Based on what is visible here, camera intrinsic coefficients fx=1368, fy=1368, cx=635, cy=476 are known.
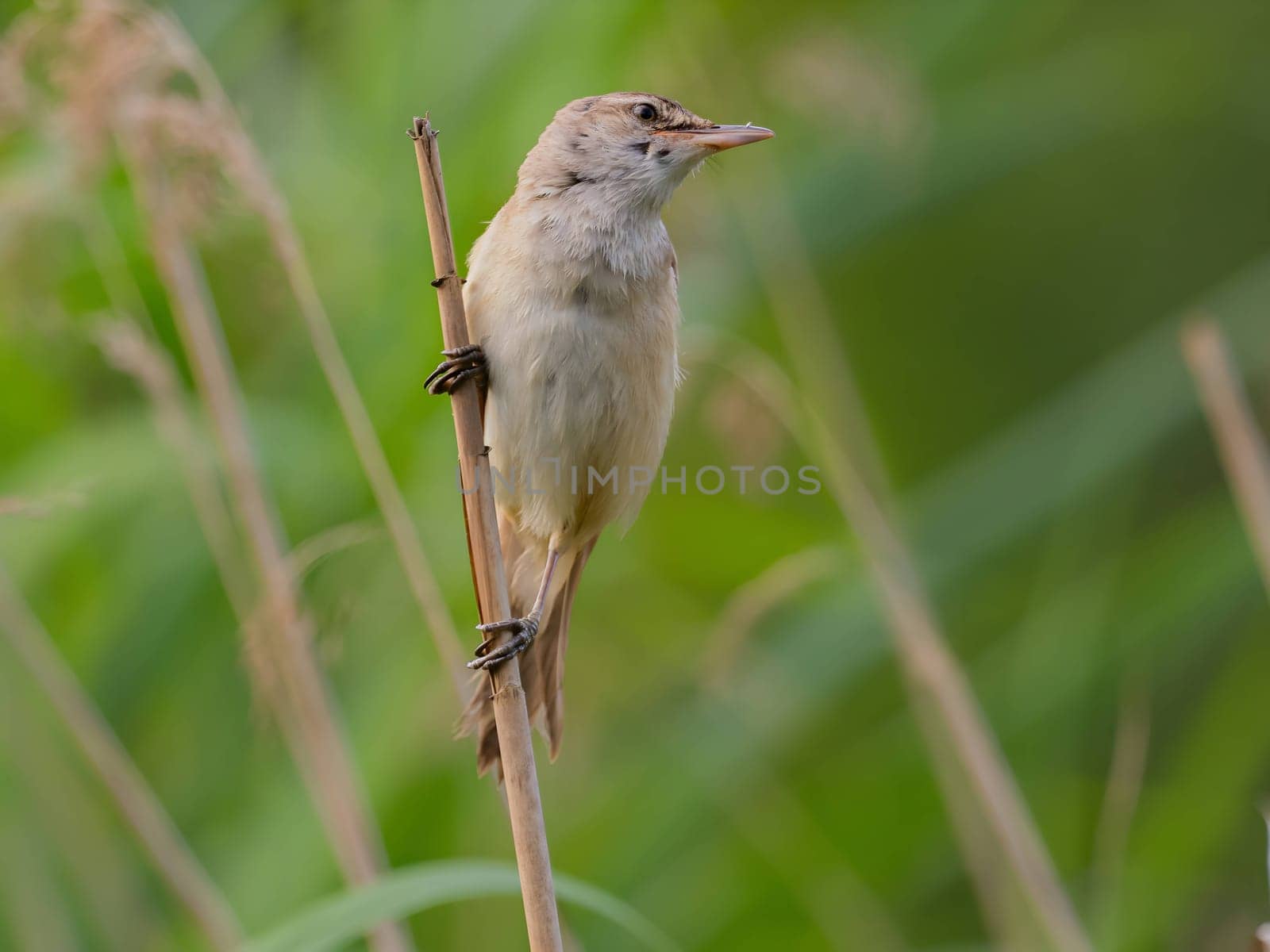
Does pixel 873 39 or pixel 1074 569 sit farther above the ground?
pixel 873 39

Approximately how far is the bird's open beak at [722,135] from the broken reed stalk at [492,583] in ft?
1.66

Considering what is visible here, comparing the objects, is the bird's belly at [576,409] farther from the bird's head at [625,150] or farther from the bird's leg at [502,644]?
the bird's leg at [502,644]

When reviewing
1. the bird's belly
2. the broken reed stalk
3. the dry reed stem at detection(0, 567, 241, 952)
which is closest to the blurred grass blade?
the broken reed stalk

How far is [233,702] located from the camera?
2.80m

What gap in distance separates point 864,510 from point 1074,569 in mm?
952

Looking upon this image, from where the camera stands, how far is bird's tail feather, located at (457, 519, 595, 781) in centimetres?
193

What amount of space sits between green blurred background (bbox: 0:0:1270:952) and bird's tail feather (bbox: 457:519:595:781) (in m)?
0.28

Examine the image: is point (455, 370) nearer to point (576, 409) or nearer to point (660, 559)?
point (576, 409)

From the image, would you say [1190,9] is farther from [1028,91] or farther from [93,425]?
[93,425]

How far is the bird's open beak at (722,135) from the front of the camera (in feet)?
6.27

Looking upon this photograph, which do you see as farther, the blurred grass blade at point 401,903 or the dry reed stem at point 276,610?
the dry reed stem at point 276,610

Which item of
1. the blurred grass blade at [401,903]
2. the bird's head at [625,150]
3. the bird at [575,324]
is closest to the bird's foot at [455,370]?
the bird at [575,324]

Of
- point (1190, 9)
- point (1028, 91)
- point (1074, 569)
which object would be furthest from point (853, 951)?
point (1190, 9)

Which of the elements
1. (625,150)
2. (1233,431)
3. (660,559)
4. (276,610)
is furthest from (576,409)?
(660,559)
